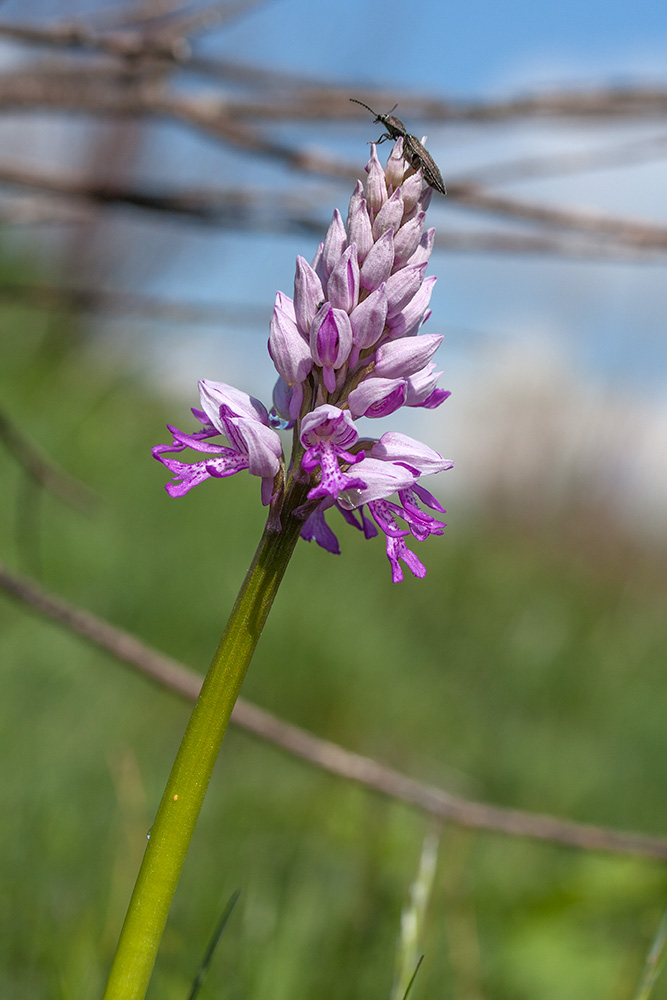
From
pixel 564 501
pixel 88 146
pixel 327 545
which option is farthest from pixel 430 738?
pixel 88 146

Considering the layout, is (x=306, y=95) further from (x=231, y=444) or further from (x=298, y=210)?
(x=231, y=444)

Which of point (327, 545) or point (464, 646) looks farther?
point (464, 646)

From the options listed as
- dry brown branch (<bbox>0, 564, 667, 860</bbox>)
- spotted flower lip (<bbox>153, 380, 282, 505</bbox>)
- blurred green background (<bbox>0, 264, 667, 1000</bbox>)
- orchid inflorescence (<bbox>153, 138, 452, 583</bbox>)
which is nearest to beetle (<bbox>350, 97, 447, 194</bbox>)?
orchid inflorescence (<bbox>153, 138, 452, 583</bbox>)

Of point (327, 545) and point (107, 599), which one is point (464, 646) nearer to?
point (107, 599)

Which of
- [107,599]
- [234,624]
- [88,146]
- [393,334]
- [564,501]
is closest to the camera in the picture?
[234,624]

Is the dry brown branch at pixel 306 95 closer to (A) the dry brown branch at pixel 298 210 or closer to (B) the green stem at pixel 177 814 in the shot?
(A) the dry brown branch at pixel 298 210

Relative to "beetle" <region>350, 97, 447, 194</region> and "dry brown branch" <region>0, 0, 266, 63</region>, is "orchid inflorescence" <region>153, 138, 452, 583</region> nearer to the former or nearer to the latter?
"beetle" <region>350, 97, 447, 194</region>
